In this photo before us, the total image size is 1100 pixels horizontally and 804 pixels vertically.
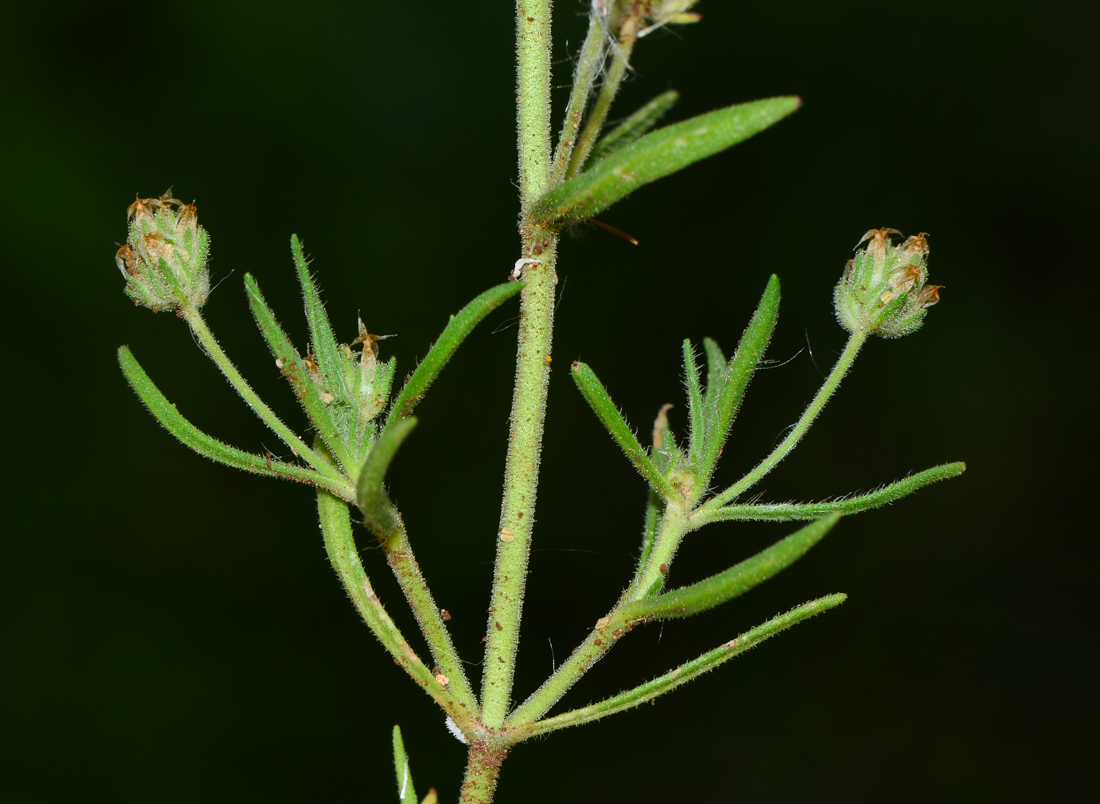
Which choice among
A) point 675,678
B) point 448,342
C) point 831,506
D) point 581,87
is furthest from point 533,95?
point 675,678

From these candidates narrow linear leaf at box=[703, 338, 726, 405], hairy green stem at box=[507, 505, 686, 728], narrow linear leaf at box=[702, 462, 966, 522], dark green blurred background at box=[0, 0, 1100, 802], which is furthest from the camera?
dark green blurred background at box=[0, 0, 1100, 802]

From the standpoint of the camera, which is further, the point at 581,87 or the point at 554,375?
the point at 554,375

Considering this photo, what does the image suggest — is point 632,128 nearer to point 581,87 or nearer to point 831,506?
point 581,87

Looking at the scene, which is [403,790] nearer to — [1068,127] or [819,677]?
[819,677]

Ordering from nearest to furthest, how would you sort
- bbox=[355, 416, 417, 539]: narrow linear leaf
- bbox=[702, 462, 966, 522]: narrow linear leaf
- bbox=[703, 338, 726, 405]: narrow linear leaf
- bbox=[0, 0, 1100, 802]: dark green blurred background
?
bbox=[355, 416, 417, 539]: narrow linear leaf
bbox=[702, 462, 966, 522]: narrow linear leaf
bbox=[703, 338, 726, 405]: narrow linear leaf
bbox=[0, 0, 1100, 802]: dark green blurred background

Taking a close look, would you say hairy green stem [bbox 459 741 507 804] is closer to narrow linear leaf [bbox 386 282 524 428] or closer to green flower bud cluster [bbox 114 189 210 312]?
narrow linear leaf [bbox 386 282 524 428]

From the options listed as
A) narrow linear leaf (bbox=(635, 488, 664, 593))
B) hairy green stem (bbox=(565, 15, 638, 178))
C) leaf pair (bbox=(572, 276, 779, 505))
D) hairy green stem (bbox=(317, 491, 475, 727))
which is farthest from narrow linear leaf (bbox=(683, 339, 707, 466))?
hairy green stem (bbox=(317, 491, 475, 727))
